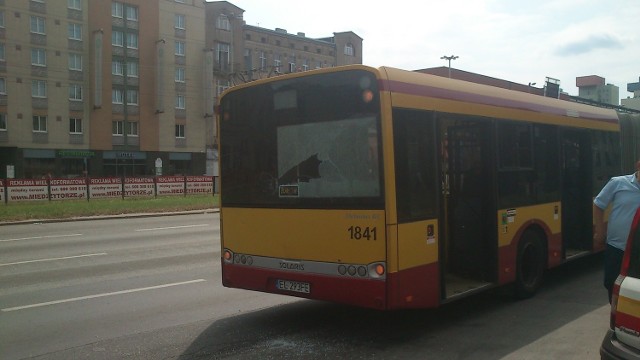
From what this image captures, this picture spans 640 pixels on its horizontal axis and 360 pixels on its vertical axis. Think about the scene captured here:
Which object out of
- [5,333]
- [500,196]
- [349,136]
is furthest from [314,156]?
[5,333]

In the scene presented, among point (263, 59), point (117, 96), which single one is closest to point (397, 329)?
point (117, 96)

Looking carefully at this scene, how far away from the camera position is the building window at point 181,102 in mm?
61781

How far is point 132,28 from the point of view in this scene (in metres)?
58.2

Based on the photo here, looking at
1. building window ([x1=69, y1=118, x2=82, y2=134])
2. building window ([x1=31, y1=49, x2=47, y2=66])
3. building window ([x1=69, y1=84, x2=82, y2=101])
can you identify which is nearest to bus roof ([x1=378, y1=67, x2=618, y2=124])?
building window ([x1=69, y1=118, x2=82, y2=134])

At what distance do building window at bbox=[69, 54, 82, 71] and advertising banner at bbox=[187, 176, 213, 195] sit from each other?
25526 millimetres

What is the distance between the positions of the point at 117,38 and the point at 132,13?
329cm

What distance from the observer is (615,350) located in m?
3.73

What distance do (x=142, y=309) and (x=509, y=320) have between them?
4.68 meters

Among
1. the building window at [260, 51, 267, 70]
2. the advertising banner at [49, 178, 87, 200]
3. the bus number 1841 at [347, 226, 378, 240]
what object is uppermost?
the building window at [260, 51, 267, 70]

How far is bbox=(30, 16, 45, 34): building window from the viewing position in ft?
169

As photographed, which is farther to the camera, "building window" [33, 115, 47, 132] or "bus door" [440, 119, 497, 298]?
"building window" [33, 115, 47, 132]

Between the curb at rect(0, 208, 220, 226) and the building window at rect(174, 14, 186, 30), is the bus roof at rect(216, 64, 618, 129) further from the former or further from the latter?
the building window at rect(174, 14, 186, 30)

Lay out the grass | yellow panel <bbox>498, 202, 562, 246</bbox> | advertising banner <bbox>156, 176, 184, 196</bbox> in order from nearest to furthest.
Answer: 1. yellow panel <bbox>498, 202, 562, 246</bbox>
2. the grass
3. advertising banner <bbox>156, 176, 184, 196</bbox>

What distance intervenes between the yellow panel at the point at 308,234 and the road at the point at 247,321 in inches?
36.5
